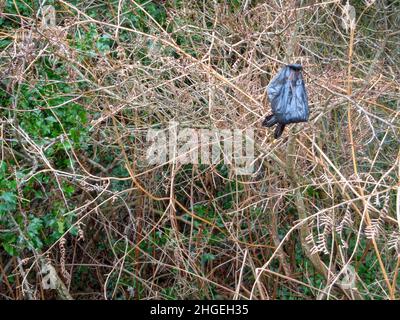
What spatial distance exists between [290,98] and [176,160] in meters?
1.08

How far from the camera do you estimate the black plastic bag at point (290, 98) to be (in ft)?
11.8

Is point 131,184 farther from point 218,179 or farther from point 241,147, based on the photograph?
point 241,147

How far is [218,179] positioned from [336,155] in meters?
0.86

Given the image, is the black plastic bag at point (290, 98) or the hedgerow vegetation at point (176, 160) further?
the hedgerow vegetation at point (176, 160)

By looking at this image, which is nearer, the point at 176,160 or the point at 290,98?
the point at 290,98

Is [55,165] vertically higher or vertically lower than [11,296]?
higher

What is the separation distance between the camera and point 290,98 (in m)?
3.62

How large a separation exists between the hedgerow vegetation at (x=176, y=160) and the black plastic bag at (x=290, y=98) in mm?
183

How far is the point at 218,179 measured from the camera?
5.30 metres

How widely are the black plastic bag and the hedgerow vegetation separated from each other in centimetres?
18

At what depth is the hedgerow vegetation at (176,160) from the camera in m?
4.21

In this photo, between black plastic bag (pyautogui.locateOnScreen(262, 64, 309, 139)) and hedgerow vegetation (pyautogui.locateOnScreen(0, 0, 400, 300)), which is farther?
hedgerow vegetation (pyautogui.locateOnScreen(0, 0, 400, 300))

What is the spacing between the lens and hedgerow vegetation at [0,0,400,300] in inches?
166
